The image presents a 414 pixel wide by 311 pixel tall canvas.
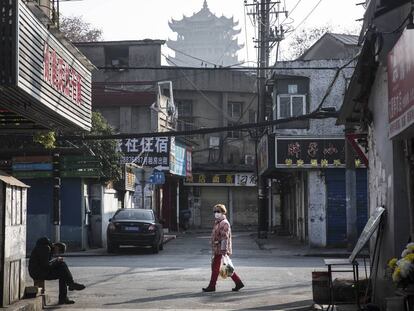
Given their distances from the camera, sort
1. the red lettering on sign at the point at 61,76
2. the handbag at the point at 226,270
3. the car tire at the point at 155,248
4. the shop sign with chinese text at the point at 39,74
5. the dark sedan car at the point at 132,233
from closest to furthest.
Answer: the shop sign with chinese text at the point at 39,74
the red lettering on sign at the point at 61,76
the handbag at the point at 226,270
the dark sedan car at the point at 132,233
the car tire at the point at 155,248

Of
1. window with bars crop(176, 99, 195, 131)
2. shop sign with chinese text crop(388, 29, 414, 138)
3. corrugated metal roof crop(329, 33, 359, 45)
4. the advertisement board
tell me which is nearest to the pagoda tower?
window with bars crop(176, 99, 195, 131)

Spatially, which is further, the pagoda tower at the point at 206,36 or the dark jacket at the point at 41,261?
the pagoda tower at the point at 206,36

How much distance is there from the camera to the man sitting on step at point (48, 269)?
12406mm

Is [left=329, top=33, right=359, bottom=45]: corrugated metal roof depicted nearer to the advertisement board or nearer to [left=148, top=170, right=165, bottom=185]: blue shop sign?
the advertisement board

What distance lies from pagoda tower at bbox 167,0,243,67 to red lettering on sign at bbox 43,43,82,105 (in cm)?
10131

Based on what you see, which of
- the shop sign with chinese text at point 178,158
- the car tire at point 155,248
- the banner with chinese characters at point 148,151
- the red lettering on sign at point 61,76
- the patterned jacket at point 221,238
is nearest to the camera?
the red lettering on sign at point 61,76

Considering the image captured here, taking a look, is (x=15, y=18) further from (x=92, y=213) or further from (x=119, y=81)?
(x=119, y=81)

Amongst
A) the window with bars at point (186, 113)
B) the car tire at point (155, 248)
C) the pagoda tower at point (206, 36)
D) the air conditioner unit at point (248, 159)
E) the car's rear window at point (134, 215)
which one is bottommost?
the car tire at point (155, 248)

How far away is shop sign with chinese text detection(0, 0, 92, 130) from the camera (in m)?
8.85

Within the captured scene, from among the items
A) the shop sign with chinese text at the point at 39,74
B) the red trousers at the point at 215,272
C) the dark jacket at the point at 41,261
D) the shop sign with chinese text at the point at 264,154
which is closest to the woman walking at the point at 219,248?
the red trousers at the point at 215,272

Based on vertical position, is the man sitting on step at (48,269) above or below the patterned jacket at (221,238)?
below

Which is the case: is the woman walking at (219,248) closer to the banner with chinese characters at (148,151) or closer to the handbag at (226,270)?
the handbag at (226,270)

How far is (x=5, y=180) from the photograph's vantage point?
418 inches

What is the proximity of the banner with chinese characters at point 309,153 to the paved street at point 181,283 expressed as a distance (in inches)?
202
